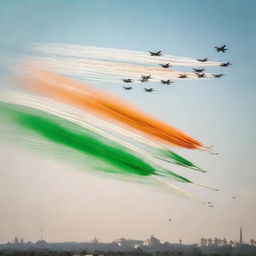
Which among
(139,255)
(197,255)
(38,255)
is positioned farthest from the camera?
(197,255)

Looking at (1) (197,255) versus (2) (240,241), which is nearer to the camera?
(1) (197,255)

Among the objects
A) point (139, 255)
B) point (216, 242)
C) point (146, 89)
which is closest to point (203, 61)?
point (146, 89)

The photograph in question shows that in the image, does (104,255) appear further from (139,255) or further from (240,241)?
(240,241)

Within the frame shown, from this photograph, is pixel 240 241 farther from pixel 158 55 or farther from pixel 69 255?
pixel 158 55

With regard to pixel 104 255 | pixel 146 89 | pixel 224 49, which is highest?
pixel 224 49

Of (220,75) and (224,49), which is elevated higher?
(224,49)

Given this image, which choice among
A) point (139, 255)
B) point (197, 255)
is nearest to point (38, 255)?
point (139, 255)

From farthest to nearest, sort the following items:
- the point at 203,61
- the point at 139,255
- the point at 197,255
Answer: the point at 197,255 < the point at 139,255 < the point at 203,61

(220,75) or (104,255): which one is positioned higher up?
(220,75)

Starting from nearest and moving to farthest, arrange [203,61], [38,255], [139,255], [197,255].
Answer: [203,61] → [38,255] → [139,255] → [197,255]
